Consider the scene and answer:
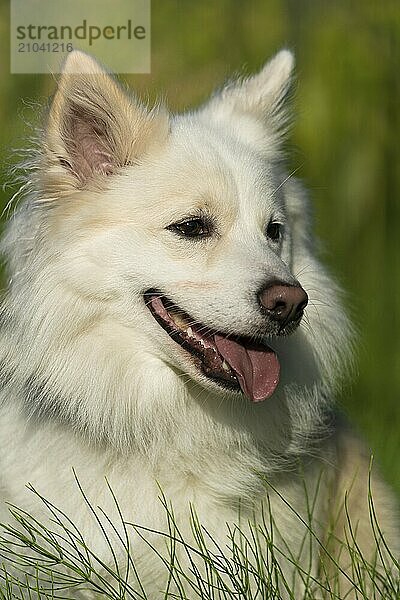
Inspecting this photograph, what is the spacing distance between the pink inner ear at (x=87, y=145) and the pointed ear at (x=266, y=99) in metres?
0.65

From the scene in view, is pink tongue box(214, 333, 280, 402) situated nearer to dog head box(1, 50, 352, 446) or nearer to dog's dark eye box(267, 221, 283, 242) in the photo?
dog head box(1, 50, 352, 446)

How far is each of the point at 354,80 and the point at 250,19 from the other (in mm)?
912

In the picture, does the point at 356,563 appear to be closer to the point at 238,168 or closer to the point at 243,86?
the point at 238,168

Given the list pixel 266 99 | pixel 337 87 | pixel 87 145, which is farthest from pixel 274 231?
pixel 337 87

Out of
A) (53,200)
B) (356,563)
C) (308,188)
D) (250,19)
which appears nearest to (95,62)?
(53,200)

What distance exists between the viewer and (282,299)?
10.6ft

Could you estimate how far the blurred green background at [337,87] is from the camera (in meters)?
6.93

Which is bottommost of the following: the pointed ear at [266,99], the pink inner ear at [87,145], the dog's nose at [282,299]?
the dog's nose at [282,299]

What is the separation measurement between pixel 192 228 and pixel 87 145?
52 centimetres

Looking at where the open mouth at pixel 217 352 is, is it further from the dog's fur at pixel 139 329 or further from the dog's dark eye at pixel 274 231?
the dog's dark eye at pixel 274 231

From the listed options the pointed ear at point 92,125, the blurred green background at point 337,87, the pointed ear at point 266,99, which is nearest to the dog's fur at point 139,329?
the pointed ear at point 92,125

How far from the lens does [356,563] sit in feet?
10.7

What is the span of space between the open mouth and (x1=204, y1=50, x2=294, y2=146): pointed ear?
1.03 meters

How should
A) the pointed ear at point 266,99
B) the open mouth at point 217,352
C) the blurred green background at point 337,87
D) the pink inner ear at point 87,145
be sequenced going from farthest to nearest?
the blurred green background at point 337,87
the pointed ear at point 266,99
the pink inner ear at point 87,145
the open mouth at point 217,352
